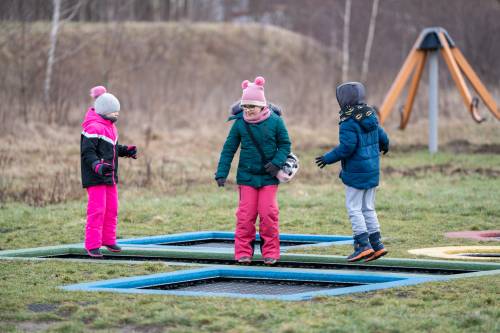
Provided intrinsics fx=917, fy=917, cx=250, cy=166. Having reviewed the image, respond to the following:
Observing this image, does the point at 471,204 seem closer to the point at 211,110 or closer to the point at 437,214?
the point at 437,214

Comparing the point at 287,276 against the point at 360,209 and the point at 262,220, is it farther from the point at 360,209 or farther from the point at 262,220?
the point at 360,209

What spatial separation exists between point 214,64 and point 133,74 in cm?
1684

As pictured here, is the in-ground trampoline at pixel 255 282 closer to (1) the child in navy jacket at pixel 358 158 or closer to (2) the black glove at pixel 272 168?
(1) the child in navy jacket at pixel 358 158

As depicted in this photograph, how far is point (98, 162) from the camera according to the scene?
8336mm

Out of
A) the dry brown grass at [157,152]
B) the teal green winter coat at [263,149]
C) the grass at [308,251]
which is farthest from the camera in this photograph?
the dry brown grass at [157,152]

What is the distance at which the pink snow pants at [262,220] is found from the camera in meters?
8.12

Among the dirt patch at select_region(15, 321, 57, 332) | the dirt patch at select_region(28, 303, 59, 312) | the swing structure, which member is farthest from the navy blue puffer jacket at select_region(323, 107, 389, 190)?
the swing structure

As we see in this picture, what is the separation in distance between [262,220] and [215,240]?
2.06 m

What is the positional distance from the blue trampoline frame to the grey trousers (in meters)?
0.66

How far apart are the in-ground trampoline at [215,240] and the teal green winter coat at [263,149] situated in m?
1.47

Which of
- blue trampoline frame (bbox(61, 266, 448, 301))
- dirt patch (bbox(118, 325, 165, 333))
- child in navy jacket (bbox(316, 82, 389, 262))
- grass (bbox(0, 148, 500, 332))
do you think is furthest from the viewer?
child in navy jacket (bbox(316, 82, 389, 262))

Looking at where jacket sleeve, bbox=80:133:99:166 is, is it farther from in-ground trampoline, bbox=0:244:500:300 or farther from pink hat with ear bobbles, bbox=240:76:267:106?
pink hat with ear bobbles, bbox=240:76:267:106

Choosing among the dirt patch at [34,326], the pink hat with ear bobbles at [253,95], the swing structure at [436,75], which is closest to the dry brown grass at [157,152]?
the swing structure at [436,75]

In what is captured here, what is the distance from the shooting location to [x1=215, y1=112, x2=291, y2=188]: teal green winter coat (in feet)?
26.5
